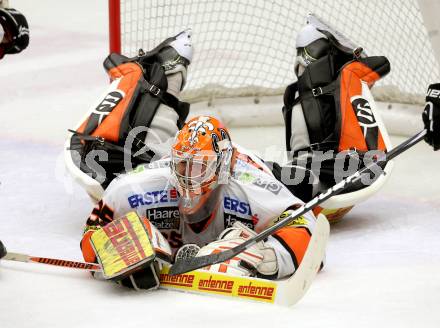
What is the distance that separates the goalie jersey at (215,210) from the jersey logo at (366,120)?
2.57 ft

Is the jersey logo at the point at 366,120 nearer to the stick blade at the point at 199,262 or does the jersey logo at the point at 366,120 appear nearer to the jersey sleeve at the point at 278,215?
the jersey sleeve at the point at 278,215

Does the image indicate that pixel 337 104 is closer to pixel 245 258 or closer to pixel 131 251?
pixel 245 258

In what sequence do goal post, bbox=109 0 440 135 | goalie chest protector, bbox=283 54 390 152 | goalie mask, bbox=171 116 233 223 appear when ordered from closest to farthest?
goalie mask, bbox=171 116 233 223 < goalie chest protector, bbox=283 54 390 152 < goal post, bbox=109 0 440 135

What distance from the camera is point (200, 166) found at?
12.4 ft

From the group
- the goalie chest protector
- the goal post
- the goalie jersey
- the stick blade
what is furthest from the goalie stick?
the goal post

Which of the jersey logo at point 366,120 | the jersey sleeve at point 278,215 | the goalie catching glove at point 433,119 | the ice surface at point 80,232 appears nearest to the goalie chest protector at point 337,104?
the jersey logo at point 366,120

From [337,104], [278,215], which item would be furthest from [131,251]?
[337,104]

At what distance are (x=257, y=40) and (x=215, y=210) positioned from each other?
8.78ft

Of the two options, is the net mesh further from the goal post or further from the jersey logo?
the jersey logo

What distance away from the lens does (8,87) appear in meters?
6.70

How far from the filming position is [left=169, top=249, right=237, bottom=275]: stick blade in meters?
3.64

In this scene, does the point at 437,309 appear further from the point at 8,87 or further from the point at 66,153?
the point at 8,87

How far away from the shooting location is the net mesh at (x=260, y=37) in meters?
5.77

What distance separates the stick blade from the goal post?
202cm
